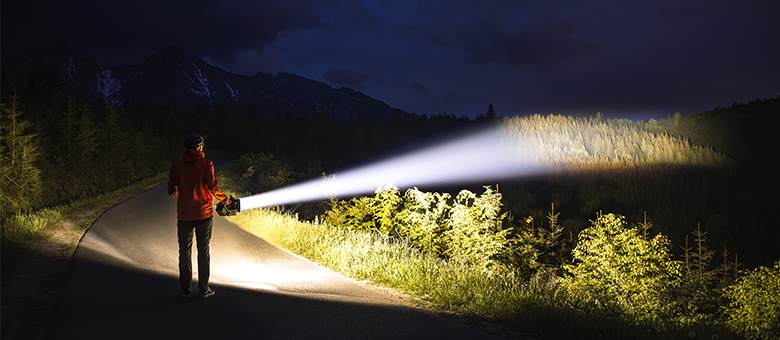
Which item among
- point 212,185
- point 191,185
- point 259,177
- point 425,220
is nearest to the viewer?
point 191,185

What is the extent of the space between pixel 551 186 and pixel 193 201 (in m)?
58.8

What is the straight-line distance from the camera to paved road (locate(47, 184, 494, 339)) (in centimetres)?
430

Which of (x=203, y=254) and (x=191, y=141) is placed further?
(x=203, y=254)

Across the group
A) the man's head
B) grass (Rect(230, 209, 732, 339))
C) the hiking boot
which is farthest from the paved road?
the man's head

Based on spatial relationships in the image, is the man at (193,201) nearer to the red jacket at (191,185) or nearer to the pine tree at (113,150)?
the red jacket at (191,185)

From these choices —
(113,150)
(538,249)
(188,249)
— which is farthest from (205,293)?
(113,150)

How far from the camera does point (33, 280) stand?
20.4ft

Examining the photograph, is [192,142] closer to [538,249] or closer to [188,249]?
[188,249]

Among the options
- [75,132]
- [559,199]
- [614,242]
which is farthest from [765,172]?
[75,132]

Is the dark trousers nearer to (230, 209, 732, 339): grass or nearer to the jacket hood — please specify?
the jacket hood

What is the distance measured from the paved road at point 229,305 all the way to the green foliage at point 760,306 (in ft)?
55.6

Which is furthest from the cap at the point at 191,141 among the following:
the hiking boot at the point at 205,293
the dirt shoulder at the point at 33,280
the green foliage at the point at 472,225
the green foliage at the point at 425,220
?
the green foliage at the point at 472,225

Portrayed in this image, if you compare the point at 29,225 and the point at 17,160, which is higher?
the point at 17,160

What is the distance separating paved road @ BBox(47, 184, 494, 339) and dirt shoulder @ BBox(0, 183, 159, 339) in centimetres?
18
